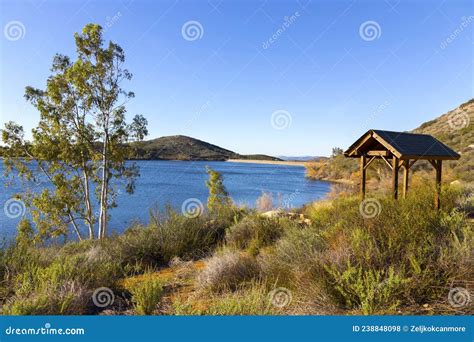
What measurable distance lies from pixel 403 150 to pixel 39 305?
27.4 feet

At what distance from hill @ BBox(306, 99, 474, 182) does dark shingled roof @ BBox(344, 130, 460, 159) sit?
38.4 feet

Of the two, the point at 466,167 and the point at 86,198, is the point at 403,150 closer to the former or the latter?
the point at 86,198

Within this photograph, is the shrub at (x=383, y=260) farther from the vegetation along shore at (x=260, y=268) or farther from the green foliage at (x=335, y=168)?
the green foliage at (x=335, y=168)

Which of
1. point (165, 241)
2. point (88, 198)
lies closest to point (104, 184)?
point (88, 198)

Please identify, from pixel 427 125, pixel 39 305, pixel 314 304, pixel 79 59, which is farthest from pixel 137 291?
pixel 427 125

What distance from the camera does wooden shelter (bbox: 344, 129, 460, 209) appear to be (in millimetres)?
8908

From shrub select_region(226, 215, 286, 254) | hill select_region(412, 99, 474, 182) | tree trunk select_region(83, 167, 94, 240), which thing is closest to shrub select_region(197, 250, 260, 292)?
shrub select_region(226, 215, 286, 254)

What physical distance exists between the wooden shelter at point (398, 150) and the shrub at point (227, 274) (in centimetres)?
501

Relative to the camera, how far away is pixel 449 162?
1069 inches

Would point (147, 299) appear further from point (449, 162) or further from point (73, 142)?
point (449, 162)

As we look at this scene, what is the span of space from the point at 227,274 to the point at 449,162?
27703mm

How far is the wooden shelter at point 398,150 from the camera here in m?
8.91

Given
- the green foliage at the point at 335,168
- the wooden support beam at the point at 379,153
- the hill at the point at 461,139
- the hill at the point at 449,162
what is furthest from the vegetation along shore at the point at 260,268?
the green foliage at the point at 335,168

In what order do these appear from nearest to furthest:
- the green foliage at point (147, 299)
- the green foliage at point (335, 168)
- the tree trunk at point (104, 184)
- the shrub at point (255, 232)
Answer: the green foliage at point (147, 299) < the shrub at point (255, 232) < the tree trunk at point (104, 184) < the green foliage at point (335, 168)
